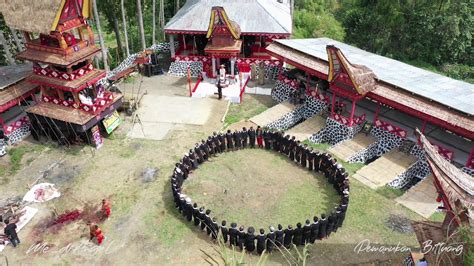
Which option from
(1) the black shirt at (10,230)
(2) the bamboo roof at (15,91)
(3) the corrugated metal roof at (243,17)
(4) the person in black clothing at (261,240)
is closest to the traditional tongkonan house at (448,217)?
(4) the person in black clothing at (261,240)

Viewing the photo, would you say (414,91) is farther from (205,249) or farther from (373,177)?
(205,249)

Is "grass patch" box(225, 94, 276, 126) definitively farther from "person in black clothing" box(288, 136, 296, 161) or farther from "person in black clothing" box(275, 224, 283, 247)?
"person in black clothing" box(275, 224, 283, 247)

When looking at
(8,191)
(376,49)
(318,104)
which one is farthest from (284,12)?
(8,191)

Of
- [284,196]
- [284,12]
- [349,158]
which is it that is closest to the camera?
[284,196]

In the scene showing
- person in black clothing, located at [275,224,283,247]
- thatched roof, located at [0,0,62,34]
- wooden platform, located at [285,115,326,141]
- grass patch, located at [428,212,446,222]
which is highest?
thatched roof, located at [0,0,62,34]

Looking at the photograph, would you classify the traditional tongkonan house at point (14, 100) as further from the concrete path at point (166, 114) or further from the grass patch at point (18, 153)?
the concrete path at point (166, 114)

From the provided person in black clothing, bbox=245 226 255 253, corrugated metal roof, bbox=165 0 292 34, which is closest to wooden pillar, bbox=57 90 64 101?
corrugated metal roof, bbox=165 0 292 34
